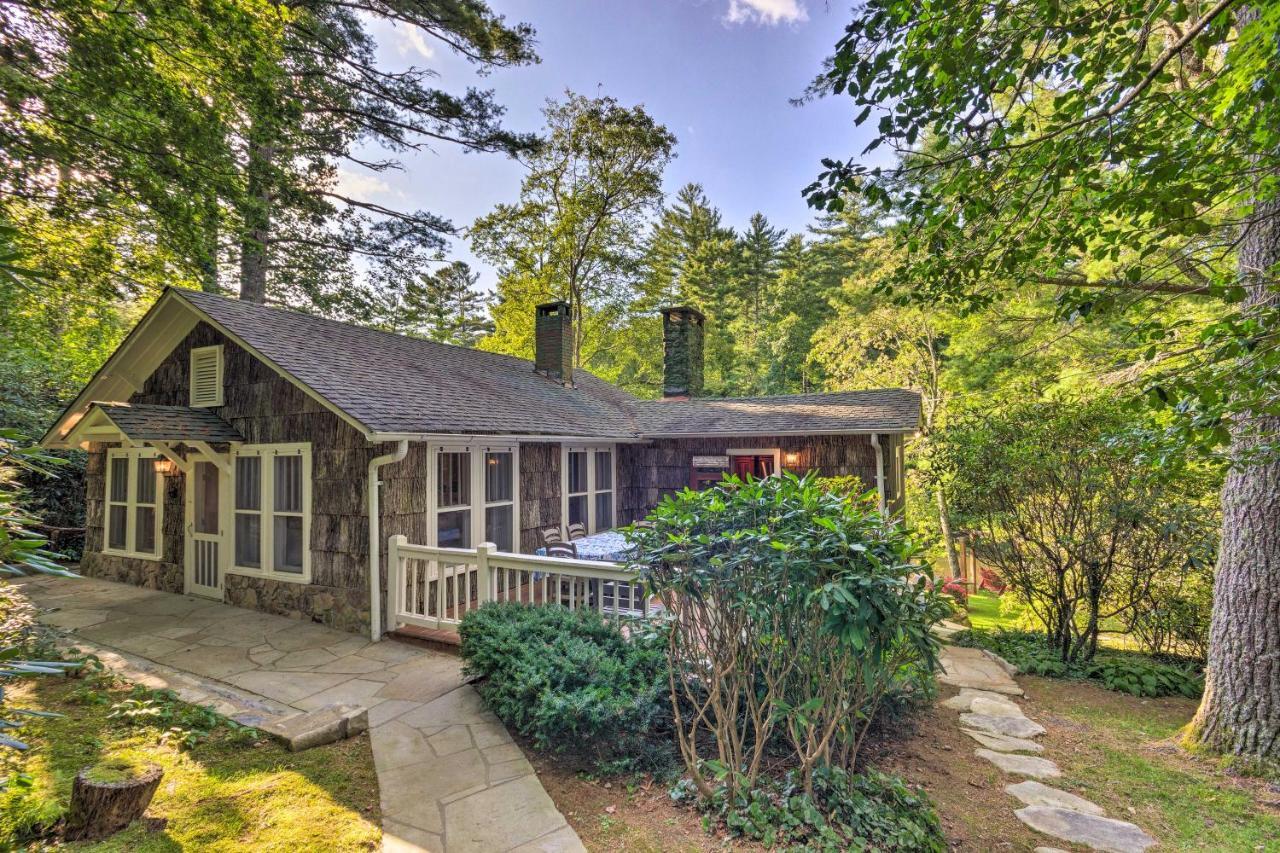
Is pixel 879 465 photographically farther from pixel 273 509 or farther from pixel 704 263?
pixel 704 263

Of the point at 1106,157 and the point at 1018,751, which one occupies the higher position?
the point at 1106,157

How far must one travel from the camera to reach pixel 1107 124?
8.37 feet

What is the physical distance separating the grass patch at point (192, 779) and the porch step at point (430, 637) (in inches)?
63.0

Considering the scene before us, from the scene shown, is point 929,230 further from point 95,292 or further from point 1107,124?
point 95,292

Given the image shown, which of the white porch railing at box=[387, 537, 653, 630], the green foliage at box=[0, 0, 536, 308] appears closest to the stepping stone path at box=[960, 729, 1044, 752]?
the white porch railing at box=[387, 537, 653, 630]

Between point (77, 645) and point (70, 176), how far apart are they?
6972mm

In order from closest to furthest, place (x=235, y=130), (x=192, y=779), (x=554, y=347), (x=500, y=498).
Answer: (x=192, y=779) → (x=500, y=498) → (x=235, y=130) → (x=554, y=347)

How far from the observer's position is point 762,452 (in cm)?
996

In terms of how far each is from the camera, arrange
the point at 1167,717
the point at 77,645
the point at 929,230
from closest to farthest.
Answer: the point at 929,230, the point at 1167,717, the point at 77,645

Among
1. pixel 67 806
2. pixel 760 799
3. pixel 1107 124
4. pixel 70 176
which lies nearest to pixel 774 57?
pixel 1107 124

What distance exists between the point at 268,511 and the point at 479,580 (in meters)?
3.29

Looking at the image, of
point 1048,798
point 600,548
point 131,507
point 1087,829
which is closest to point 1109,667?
A: point 1048,798

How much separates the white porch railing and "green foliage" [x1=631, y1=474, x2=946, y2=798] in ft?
4.36

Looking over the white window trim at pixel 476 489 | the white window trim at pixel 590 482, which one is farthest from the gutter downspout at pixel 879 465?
the white window trim at pixel 476 489
